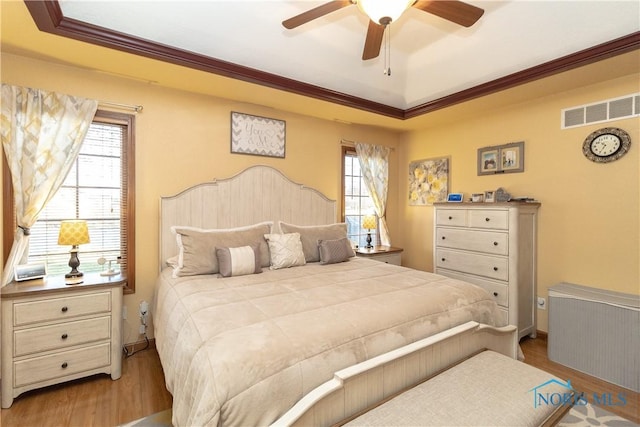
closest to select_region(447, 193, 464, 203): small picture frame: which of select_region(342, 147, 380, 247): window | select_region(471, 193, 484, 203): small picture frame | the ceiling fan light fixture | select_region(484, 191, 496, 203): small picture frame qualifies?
select_region(471, 193, 484, 203): small picture frame

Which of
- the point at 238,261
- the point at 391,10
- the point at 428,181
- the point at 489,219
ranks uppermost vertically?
the point at 391,10

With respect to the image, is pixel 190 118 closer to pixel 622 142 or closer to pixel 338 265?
pixel 338 265

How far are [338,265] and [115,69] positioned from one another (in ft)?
8.26

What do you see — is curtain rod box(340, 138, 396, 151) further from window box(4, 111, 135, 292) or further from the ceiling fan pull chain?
window box(4, 111, 135, 292)

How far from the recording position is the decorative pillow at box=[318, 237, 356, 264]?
9.52 ft

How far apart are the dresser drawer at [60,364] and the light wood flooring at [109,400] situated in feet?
0.45

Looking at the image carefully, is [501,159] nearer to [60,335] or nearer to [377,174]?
[377,174]

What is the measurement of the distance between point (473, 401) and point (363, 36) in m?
2.83

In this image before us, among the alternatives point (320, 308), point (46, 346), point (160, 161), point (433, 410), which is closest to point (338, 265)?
point (320, 308)

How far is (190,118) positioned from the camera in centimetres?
293

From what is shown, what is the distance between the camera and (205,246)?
2439 mm

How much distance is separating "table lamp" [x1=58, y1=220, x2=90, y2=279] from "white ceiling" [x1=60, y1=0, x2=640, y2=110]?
4.55 ft

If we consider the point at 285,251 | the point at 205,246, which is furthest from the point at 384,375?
the point at 205,246

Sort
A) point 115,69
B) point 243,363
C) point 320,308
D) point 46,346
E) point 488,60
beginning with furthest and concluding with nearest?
point 488,60, point 115,69, point 46,346, point 320,308, point 243,363
